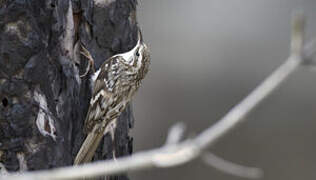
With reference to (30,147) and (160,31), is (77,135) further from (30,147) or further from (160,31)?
(160,31)

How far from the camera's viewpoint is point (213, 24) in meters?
6.92

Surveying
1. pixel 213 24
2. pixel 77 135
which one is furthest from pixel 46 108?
pixel 213 24

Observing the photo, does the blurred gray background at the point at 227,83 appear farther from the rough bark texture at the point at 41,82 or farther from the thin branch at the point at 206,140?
the thin branch at the point at 206,140

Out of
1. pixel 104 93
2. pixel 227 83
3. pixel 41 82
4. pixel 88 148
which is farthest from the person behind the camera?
pixel 227 83

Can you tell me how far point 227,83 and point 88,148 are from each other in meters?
3.71

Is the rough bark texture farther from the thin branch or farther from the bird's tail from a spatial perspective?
the thin branch

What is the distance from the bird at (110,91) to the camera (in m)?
3.11

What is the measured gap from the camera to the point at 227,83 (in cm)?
666

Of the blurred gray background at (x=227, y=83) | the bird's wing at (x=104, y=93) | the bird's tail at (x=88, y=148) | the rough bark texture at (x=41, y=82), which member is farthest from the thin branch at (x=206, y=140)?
the blurred gray background at (x=227, y=83)

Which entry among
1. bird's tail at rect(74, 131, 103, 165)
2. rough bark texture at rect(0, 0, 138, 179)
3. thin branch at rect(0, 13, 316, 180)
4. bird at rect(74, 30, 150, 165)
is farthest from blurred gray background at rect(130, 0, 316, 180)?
thin branch at rect(0, 13, 316, 180)

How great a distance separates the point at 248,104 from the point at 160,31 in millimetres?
5796

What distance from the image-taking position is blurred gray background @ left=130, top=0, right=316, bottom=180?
642 cm

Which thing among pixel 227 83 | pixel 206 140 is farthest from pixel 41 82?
pixel 227 83

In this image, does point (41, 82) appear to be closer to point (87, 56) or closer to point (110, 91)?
→ point (87, 56)
